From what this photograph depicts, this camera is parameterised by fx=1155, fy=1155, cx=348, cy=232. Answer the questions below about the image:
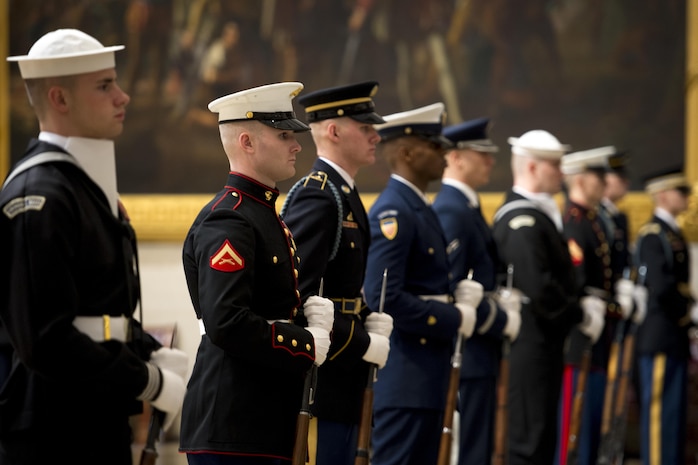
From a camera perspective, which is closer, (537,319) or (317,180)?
(317,180)

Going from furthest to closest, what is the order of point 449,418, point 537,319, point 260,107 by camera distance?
1. point 537,319
2. point 449,418
3. point 260,107

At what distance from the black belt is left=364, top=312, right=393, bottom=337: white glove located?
7 cm

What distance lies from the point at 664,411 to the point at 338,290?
4537mm

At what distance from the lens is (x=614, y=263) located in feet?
24.8

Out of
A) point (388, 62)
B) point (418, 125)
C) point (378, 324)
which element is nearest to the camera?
point (378, 324)

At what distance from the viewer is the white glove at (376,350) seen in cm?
377

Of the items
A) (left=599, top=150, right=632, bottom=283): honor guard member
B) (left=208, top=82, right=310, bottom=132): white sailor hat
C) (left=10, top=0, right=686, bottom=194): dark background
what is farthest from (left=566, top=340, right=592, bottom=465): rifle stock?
(left=208, top=82, right=310, bottom=132): white sailor hat

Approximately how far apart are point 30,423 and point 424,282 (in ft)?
6.92

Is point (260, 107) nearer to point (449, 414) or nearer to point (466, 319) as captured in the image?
point (466, 319)

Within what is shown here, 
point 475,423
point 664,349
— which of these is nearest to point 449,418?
point 475,423

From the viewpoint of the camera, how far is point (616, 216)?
27.3 ft

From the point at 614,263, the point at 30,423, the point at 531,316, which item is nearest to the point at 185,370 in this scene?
the point at 30,423

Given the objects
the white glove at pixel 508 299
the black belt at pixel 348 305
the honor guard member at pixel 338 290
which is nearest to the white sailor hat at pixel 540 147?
the white glove at pixel 508 299

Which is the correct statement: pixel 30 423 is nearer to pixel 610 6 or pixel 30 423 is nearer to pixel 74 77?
pixel 74 77
